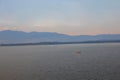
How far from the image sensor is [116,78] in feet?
170

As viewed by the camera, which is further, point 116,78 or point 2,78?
point 2,78

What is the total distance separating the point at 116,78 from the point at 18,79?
2061cm

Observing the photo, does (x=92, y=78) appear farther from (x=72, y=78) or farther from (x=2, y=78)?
(x=2, y=78)

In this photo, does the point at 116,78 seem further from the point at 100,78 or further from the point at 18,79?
the point at 18,79

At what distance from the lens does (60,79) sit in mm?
53094

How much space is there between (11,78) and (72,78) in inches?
534

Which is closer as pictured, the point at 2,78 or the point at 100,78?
the point at 100,78

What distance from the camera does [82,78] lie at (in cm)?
5328

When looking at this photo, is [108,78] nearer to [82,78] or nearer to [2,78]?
[82,78]

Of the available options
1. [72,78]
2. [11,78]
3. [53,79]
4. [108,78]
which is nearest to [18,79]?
[11,78]

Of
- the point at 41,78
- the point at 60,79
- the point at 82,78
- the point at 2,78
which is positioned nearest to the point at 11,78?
the point at 2,78

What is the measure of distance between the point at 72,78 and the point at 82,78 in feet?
7.26

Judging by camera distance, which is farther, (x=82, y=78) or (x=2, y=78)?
(x=2, y=78)

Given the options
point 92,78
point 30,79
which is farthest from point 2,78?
point 92,78
